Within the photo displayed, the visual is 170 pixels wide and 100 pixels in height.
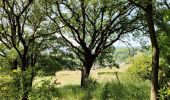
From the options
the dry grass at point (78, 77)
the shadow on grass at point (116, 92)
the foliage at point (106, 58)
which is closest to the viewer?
the shadow on grass at point (116, 92)

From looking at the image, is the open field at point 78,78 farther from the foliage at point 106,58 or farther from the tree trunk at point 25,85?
the tree trunk at point 25,85

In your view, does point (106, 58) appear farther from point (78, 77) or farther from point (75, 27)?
point (78, 77)

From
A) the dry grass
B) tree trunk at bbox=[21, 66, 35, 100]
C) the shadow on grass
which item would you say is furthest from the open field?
tree trunk at bbox=[21, 66, 35, 100]

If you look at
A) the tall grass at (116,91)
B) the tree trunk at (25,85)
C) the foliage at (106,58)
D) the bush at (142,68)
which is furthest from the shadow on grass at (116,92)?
the foliage at (106,58)

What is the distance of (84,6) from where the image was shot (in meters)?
33.3

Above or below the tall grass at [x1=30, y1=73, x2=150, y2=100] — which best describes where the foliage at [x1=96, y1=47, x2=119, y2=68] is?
above

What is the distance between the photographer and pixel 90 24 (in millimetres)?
35875

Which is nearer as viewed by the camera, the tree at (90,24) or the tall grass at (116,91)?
the tall grass at (116,91)

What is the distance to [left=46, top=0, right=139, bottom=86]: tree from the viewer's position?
110ft

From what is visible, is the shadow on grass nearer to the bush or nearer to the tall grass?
the tall grass

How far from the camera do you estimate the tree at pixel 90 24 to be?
110 ft

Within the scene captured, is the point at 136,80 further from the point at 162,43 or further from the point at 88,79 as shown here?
the point at 162,43

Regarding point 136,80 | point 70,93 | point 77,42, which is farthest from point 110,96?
point 77,42

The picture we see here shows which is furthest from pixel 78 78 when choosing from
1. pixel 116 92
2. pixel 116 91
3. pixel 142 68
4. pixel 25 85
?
pixel 25 85
